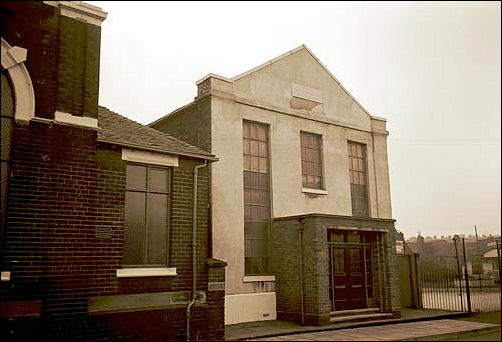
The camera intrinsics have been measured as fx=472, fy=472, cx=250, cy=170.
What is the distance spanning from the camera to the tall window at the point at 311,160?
17344mm

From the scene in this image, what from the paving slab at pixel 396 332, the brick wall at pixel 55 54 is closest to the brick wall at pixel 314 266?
the paving slab at pixel 396 332

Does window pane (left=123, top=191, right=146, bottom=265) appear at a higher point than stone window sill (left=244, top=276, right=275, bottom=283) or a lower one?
higher

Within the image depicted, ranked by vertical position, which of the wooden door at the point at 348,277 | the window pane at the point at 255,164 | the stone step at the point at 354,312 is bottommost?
the stone step at the point at 354,312

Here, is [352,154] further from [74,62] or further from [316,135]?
[74,62]

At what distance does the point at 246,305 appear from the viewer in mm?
14367

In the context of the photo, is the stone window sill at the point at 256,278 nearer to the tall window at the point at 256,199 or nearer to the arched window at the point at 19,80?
the tall window at the point at 256,199

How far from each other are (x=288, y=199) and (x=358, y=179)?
394 centimetres

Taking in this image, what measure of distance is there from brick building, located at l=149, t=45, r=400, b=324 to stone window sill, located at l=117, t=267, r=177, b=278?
354 cm

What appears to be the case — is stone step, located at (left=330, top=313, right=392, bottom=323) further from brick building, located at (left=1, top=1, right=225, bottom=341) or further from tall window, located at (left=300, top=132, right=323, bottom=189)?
tall window, located at (left=300, top=132, right=323, bottom=189)

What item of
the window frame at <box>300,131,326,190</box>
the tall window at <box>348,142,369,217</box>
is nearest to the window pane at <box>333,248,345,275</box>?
the window frame at <box>300,131,326,190</box>

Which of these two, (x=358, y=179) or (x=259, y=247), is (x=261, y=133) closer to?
(x=259, y=247)

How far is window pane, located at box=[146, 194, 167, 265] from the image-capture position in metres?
10.9

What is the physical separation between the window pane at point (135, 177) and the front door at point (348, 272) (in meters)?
6.84

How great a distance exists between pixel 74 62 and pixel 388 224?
11.2 m
